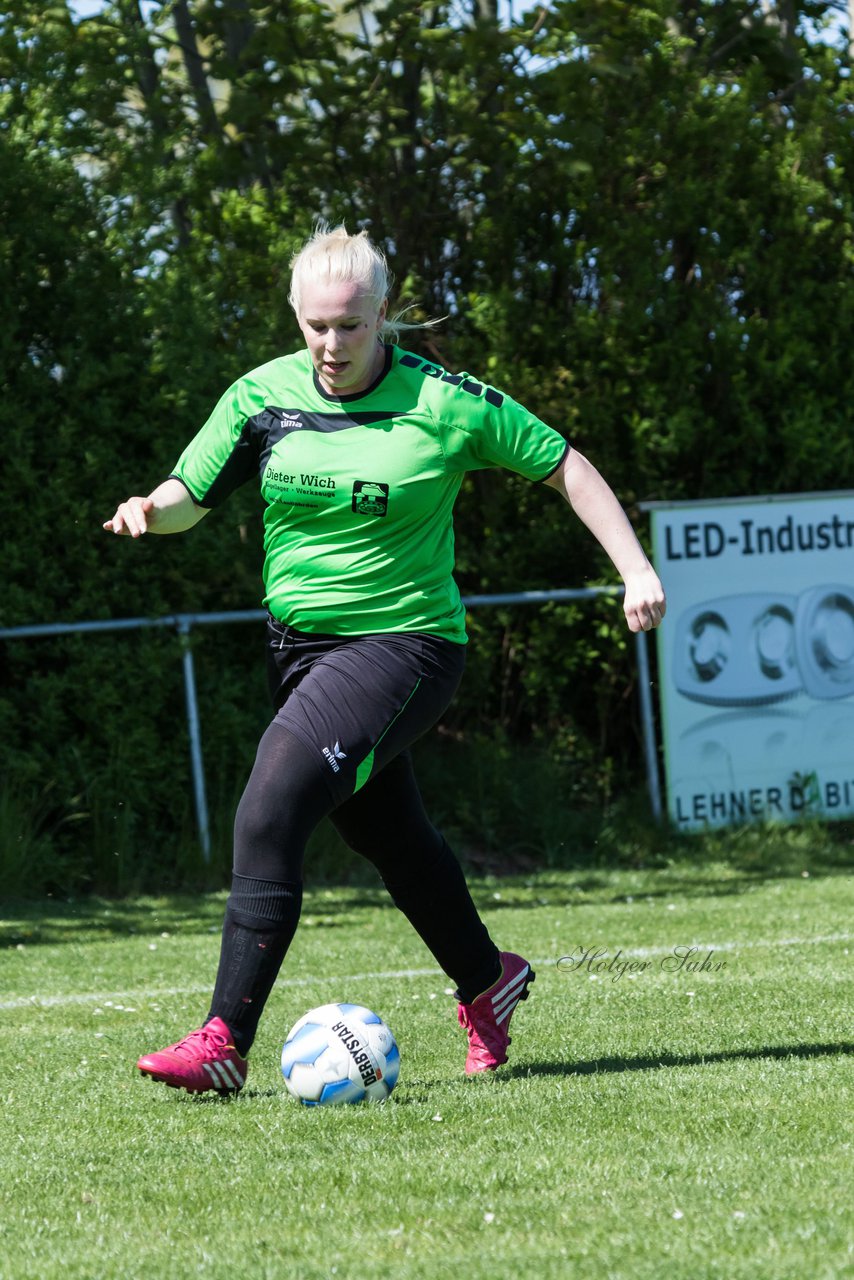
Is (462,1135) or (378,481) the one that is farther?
(378,481)

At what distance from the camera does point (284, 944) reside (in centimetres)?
392

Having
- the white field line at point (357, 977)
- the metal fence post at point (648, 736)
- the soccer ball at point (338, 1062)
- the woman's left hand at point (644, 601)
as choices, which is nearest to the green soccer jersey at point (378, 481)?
the woman's left hand at point (644, 601)

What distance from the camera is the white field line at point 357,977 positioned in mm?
5699

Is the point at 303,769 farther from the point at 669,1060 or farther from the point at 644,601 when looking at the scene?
the point at 669,1060

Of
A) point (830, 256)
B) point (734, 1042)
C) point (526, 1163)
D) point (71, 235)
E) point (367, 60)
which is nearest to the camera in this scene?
point (526, 1163)

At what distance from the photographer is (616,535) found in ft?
13.1

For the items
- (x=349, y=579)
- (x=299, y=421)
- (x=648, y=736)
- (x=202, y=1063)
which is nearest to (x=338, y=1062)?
(x=202, y=1063)

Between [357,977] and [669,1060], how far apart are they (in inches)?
77.2

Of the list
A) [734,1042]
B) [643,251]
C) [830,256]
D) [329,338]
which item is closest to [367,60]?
[643,251]

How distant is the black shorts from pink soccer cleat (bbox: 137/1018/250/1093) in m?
0.62

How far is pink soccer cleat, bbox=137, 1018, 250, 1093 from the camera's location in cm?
380

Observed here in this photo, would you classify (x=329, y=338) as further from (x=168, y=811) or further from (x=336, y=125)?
(x=336, y=125)

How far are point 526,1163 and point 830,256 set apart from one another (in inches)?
331

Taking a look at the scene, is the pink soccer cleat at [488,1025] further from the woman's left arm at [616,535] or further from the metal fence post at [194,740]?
the metal fence post at [194,740]
